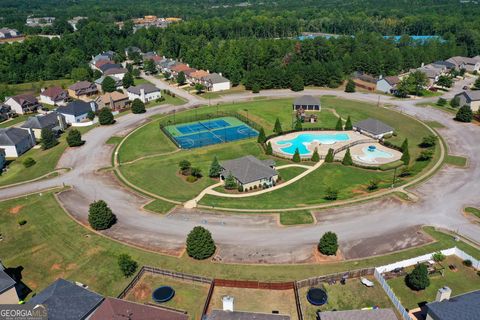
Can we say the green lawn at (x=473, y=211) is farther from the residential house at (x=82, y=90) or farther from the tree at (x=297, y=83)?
the residential house at (x=82, y=90)

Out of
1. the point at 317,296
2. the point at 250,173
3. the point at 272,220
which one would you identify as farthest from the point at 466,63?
the point at 317,296

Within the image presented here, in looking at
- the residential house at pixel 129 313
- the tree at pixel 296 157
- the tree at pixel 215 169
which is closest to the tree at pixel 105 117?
the tree at pixel 215 169

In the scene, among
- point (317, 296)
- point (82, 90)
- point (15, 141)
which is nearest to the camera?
point (317, 296)

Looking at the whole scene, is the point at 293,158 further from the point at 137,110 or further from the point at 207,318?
the point at 137,110

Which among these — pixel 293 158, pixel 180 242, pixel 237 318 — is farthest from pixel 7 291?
pixel 293 158

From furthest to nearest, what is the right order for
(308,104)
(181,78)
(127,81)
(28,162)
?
(181,78) < (127,81) < (308,104) < (28,162)

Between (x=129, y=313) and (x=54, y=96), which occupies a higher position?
(x=129, y=313)

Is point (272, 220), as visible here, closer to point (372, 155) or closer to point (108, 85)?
point (372, 155)
